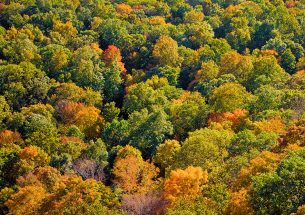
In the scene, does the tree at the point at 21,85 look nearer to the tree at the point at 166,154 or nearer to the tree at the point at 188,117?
the tree at the point at 188,117

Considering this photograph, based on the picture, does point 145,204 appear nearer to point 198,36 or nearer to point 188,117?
point 188,117

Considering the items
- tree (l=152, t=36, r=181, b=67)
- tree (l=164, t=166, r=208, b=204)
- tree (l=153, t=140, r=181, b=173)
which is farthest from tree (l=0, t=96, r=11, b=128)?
tree (l=164, t=166, r=208, b=204)

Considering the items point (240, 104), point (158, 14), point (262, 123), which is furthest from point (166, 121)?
point (158, 14)

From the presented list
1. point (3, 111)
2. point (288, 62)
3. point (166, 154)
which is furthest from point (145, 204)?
point (288, 62)

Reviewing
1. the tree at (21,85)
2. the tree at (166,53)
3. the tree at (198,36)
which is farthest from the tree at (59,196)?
the tree at (198,36)

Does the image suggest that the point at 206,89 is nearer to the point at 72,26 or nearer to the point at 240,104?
the point at 240,104

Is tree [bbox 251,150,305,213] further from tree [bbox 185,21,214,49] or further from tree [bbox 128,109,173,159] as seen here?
tree [bbox 185,21,214,49]

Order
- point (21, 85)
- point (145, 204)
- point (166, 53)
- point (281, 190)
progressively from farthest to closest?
1. point (166, 53)
2. point (21, 85)
3. point (145, 204)
4. point (281, 190)
